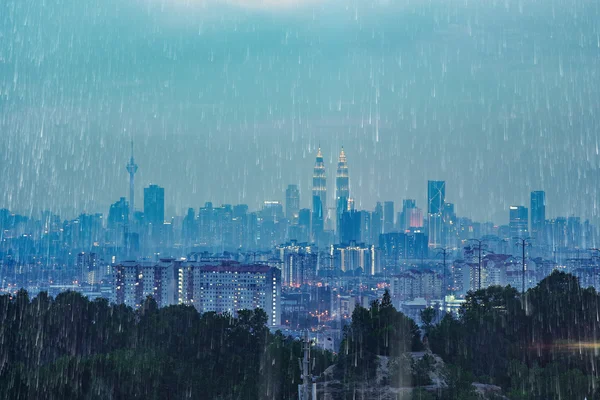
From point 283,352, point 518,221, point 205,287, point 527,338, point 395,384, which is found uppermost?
point 518,221

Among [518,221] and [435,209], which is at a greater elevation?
[435,209]

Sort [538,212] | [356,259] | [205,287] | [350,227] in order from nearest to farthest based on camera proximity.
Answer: [205,287], [356,259], [538,212], [350,227]

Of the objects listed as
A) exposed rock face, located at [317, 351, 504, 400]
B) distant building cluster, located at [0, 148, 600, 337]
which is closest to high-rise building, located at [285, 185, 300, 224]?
distant building cluster, located at [0, 148, 600, 337]

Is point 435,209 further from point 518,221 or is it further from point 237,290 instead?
point 237,290

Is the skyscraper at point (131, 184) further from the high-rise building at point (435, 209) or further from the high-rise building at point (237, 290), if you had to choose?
the high-rise building at point (237, 290)

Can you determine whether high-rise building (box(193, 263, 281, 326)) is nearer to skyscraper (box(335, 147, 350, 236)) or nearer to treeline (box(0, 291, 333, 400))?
treeline (box(0, 291, 333, 400))

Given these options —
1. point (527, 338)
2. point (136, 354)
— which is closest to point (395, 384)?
point (136, 354)

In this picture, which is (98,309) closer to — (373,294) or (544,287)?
(544,287)
